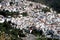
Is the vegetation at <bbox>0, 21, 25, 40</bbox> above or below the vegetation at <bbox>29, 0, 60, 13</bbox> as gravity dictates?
above

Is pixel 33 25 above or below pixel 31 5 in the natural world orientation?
above

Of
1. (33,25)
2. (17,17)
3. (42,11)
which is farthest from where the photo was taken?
(42,11)

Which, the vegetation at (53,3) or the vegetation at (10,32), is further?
the vegetation at (53,3)

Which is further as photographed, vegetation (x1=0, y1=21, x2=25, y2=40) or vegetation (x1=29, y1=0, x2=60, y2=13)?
vegetation (x1=29, y1=0, x2=60, y2=13)

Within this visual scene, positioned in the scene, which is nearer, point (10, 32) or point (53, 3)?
point (10, 32)

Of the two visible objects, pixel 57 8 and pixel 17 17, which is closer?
pixel 17 17

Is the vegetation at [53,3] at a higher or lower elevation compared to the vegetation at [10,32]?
lower

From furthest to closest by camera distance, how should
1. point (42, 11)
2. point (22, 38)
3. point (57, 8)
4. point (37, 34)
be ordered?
point (57, 8) → point (42, 11) → point (37, 34) → point (22, 38)

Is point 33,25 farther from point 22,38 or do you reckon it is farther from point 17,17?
point 22,38

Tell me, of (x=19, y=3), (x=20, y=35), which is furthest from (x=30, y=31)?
(x=19, y=3)

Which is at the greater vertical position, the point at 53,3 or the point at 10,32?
the point at 10,32

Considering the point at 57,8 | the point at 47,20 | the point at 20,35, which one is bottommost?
the point at 57,8
